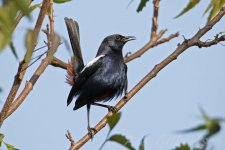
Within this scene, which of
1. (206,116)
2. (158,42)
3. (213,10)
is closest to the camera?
(206,116)

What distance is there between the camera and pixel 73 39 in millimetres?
6188

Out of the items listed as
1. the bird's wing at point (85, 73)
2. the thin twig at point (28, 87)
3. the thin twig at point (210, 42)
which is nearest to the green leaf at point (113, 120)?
the thin twig at point (28, 87)

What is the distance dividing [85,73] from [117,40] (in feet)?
3.35

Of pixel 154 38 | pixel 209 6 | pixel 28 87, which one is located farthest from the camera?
pixel 154 38

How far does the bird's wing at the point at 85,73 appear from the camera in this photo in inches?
228

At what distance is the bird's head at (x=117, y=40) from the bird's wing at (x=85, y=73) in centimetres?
50

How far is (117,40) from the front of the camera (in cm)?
678

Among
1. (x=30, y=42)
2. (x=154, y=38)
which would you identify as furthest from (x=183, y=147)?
(x=154, y=38)

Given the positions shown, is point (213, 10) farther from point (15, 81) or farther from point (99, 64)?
point (99, 64)

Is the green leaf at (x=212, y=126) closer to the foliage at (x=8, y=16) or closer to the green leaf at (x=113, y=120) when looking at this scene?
the green leaf at (x=113, y=120)

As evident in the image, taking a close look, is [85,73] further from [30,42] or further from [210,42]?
[30,42]

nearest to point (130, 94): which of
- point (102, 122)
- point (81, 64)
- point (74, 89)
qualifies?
point (102, 122)

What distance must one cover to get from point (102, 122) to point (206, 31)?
38.7 inches

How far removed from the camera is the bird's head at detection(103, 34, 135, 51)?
6.68 meters
